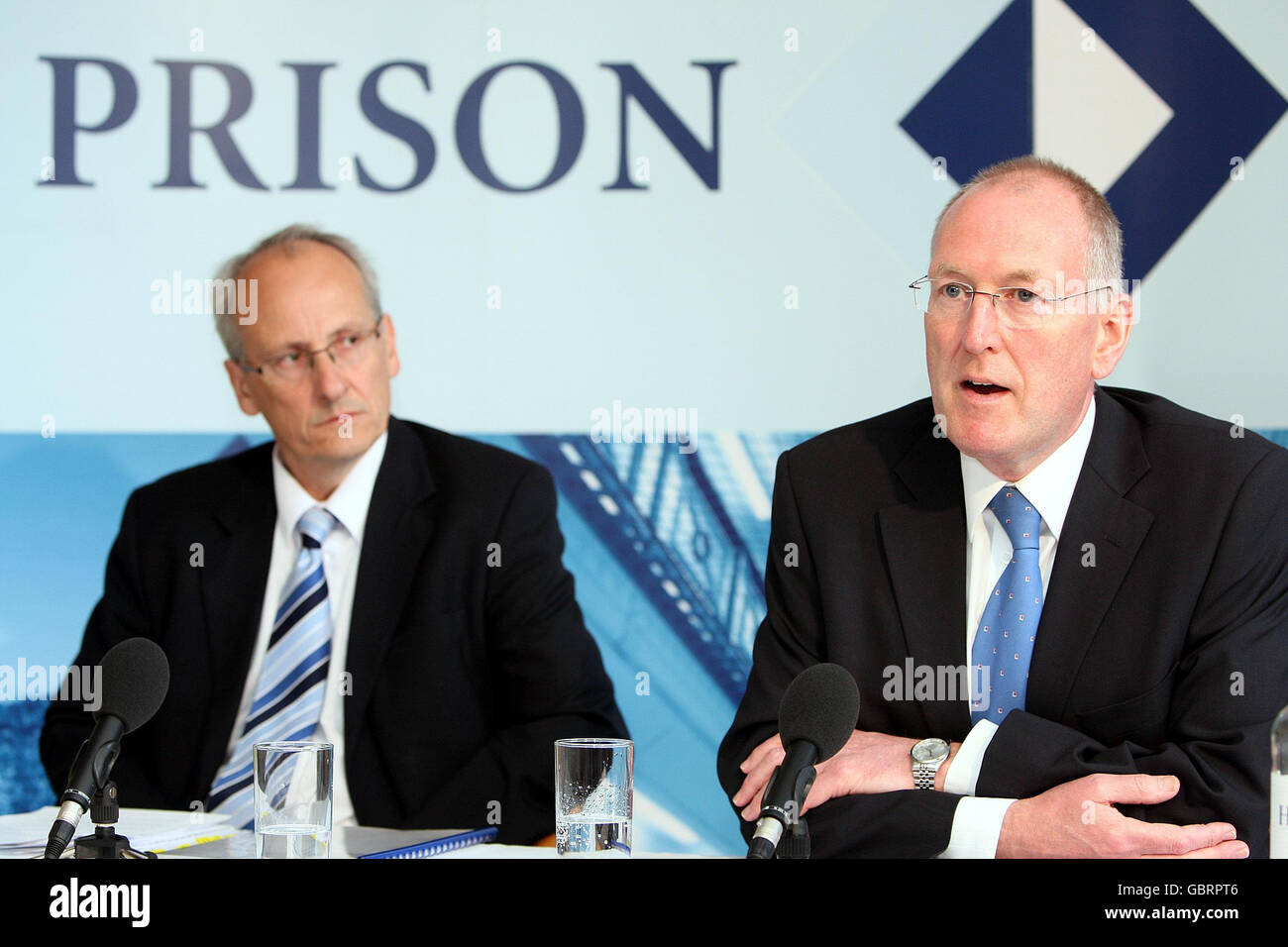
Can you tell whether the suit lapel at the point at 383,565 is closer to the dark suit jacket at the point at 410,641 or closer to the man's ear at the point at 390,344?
the dark suit jacket at the point at 410,641

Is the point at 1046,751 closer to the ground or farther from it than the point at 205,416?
closer to the ground

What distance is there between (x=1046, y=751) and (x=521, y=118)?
8.23 feet

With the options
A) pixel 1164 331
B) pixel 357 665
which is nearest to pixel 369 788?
pixel 357 665

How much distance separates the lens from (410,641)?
363cm

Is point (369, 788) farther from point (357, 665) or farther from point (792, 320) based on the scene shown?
point (792, 320)

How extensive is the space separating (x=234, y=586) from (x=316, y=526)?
0.87 feet

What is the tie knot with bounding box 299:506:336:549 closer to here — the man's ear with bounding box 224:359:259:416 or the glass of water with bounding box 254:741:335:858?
the man's ear with bounding box 224:359:259:416

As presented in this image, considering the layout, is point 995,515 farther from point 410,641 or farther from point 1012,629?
point 410,641

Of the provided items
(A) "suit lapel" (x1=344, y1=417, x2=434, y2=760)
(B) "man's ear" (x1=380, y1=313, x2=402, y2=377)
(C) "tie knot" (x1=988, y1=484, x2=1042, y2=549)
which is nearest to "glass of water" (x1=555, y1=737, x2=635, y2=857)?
(C) "tie knot" (x1=988, y1=484, x2=1042, y2=549)

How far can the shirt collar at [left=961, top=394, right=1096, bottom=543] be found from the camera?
109 inches

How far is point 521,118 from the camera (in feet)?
13.5
